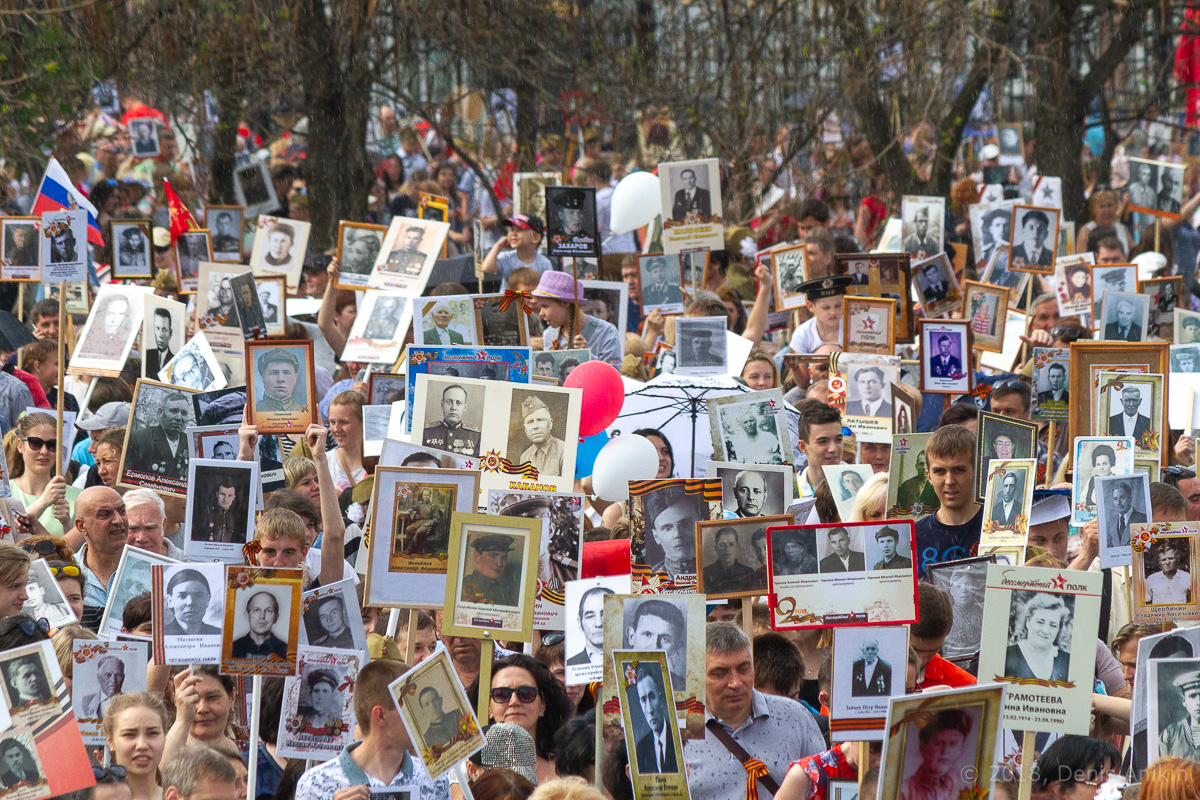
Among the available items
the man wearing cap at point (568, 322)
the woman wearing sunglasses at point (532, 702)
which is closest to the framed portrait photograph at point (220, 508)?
the woman wearing sunglasses at point (532, 702)

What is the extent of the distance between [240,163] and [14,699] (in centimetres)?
1163

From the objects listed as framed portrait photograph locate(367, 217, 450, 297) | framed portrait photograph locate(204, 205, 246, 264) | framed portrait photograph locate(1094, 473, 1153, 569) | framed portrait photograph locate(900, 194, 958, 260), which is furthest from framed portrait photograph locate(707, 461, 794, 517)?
framed portrait photograph locate(204, 205, 246, 264)

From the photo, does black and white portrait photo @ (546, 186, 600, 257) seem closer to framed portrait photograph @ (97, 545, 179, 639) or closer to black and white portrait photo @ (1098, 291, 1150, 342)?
black and white portrait photo @ (1098, 291, 1150, 342)

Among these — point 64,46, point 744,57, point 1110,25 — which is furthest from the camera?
point 1110,25

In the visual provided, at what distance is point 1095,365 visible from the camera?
25.3 feet

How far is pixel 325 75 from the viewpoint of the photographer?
13641mm

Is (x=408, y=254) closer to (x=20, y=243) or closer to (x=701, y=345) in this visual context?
(x=701, y=345)

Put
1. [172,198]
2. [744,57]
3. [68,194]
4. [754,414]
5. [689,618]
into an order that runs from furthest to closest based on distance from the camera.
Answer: [744,57], [172,198], [68,194], [754,414], [689,618]

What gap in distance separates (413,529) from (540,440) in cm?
99

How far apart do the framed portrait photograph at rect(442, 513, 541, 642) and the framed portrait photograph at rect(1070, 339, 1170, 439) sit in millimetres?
3376

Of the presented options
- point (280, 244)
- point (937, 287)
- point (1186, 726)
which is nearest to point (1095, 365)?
point (937, 287)

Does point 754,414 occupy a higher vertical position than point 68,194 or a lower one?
lower

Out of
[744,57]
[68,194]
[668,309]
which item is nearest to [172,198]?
[68,194]

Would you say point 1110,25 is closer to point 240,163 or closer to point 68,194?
point 240,163
